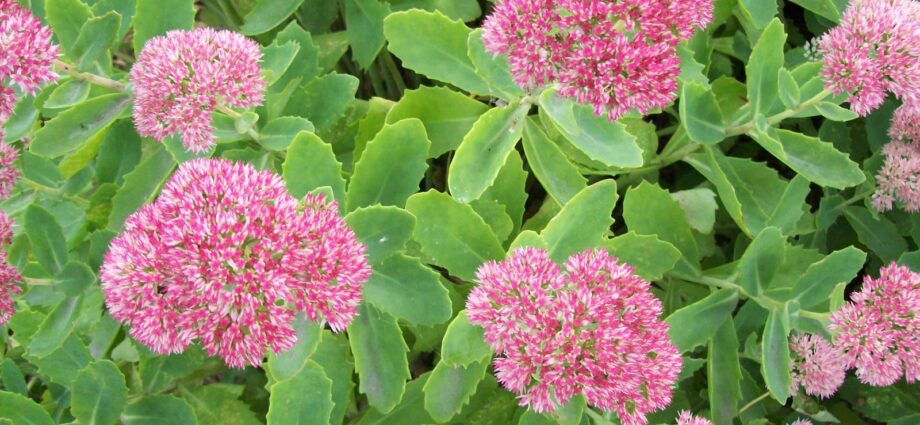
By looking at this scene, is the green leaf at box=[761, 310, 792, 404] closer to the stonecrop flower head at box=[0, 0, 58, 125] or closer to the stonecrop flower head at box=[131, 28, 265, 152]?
the stonecrop flower head at box=[131, 28, 265, 152]

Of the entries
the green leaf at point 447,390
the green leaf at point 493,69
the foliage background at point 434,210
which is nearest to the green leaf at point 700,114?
the foliage background at point 434,210

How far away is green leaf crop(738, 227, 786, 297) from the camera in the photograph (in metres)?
1.76

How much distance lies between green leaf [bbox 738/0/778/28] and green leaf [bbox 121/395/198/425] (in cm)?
169

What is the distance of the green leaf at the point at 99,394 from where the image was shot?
1.74 m

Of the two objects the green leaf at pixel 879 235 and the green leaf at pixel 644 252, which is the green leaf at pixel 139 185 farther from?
the green leaf at pixel 879 235

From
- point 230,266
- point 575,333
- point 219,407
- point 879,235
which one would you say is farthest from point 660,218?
point 219,407

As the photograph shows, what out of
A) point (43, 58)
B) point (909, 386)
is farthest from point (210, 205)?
point (909, 386)

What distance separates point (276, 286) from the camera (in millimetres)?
1361

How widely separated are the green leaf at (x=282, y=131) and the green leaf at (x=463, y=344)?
23.4 inches

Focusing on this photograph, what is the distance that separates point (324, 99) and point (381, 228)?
539 mm

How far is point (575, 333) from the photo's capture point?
4.77 ft

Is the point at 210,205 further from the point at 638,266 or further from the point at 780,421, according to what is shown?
the point at 780,421

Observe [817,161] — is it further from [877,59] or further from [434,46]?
[434,46]

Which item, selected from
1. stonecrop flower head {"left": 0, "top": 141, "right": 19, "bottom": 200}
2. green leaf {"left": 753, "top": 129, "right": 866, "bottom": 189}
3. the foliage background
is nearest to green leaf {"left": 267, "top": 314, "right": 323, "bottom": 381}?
the foliage background
